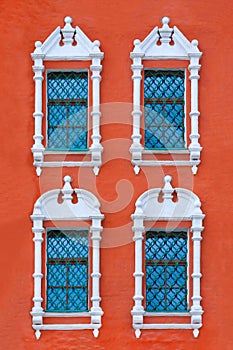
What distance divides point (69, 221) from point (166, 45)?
2.72 meters

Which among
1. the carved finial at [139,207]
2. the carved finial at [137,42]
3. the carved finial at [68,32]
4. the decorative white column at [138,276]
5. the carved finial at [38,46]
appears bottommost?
the decorative white column at [138,276]

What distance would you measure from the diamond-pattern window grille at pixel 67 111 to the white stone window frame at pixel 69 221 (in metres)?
0.56

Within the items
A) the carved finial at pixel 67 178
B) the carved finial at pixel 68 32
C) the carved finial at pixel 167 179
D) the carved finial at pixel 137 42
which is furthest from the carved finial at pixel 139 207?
the carved finial at pixel 68 32

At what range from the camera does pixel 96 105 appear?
19.0 metres

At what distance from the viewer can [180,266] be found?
738 inches

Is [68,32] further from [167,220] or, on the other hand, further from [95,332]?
[95,332]


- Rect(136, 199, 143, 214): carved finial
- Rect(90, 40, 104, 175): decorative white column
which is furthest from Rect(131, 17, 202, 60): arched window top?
Rect(136, 199, 143, 214): carved finial

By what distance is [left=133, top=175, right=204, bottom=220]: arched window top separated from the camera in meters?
18.7

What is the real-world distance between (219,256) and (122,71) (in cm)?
280

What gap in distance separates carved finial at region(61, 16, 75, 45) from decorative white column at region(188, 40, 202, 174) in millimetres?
1635

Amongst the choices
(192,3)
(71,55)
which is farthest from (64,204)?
(192,3)

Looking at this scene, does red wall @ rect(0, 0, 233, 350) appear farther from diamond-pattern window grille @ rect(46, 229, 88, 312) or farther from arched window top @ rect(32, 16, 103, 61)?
diamond-pattern window grille @ rect(46, 229, 88, 312)

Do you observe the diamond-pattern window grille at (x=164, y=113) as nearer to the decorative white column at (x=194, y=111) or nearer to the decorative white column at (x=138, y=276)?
the decorative white column at (x=194, y=111)

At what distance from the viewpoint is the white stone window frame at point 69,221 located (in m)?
18.5
